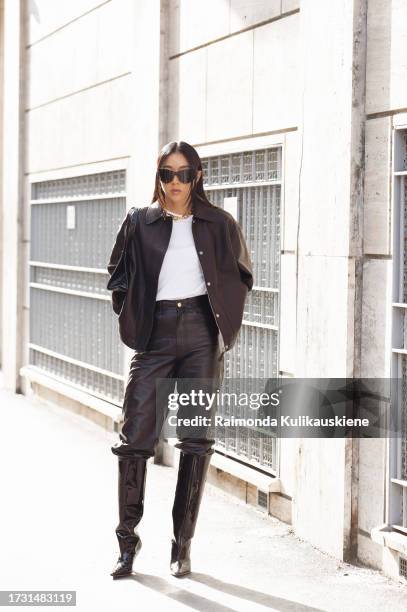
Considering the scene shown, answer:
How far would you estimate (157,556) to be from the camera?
223 inches

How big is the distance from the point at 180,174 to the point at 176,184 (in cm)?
5

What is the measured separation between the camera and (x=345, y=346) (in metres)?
5.63

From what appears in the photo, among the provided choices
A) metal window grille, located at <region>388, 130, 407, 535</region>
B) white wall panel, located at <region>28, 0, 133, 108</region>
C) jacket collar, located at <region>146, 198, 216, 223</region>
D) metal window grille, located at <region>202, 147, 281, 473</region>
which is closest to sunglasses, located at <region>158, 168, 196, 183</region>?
jacket collar, located at <region>146, 198, 216, 223</region>

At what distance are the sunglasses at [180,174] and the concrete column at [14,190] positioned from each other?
7295 millimetres

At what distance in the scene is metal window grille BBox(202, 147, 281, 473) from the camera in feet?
22.0

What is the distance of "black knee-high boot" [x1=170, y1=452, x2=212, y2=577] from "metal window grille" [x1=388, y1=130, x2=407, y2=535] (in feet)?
3.12

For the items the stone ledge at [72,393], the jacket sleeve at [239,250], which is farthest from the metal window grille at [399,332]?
the stone ledge at [72,393]

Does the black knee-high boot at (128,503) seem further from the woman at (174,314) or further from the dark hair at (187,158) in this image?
the dark hair at (187,158)

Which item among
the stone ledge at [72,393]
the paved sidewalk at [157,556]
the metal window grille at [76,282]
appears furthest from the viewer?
the metal window grille at [76,282]

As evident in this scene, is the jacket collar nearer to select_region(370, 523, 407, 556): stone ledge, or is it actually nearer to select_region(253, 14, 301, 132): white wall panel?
select_region(253, 14, 301, 132): white wall panel

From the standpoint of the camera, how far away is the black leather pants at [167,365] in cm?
516

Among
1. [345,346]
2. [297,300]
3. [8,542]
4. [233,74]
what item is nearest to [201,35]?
[233,74]

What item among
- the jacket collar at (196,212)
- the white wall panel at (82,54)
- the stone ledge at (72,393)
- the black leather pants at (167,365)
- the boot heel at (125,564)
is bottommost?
the boot heel at (125,564)

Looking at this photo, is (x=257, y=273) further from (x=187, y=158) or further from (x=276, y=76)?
(x=187, y=158)
